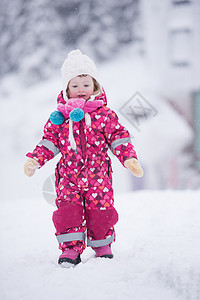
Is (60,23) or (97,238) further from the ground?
(60,23)

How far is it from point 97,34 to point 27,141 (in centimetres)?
147

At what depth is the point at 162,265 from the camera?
1.12m

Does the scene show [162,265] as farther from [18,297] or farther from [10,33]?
[10,33]

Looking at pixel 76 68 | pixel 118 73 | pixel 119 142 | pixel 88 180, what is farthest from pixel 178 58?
pixel 88 180

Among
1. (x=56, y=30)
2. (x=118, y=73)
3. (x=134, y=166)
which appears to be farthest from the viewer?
(x=118, y=73)

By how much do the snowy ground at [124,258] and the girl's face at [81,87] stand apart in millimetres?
639

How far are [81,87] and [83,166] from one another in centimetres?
33

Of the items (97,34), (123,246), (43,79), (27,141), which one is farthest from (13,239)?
(97,34)

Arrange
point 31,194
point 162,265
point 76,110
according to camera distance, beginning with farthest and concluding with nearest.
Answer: point 31,194 < point 76,110 < point 162,265

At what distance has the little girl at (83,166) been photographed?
48.6 inches

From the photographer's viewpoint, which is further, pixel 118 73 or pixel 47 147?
pixel 118 73

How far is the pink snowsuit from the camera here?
1.24m

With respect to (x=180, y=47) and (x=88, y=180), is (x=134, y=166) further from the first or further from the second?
(x=180, y=47)

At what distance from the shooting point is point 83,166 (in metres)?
1.25
